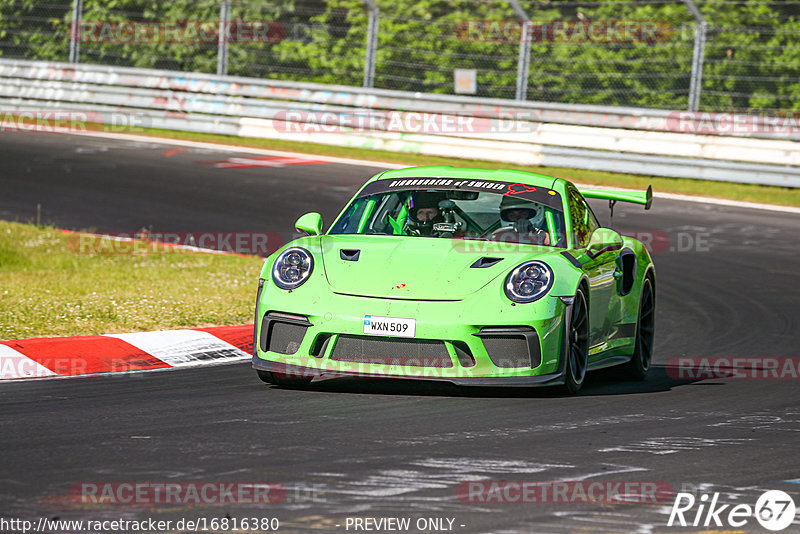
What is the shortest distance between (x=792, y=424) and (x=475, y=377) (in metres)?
1.58

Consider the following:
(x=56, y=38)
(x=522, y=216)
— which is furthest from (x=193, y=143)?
(x=522, y=216)

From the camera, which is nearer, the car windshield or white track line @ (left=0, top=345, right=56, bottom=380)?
white track line @ (left=0, top=345, right=56, bottom=380)

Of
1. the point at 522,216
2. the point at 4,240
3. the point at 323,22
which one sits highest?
the point at 323,22

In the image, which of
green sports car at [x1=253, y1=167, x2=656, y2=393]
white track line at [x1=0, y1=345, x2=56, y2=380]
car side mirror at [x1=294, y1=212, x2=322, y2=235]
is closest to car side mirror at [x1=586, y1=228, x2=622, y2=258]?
green sports car at [x1=253, y1=167, x2=656, y2=393]

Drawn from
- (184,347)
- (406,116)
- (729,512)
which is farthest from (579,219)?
(406,116)

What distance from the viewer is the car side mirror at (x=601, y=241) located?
7.73 meters

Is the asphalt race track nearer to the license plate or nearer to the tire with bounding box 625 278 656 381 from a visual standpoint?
the tire with bounding box 625 278 656 381

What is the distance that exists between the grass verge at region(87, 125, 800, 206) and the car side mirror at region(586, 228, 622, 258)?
10.7m

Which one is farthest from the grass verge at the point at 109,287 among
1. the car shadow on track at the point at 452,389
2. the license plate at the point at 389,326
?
the license plate at the point at 389,326

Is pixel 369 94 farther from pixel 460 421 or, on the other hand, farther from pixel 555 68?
pixel 460 421

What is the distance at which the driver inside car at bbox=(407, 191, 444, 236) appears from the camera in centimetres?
819

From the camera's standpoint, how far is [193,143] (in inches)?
868

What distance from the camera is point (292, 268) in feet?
23.6

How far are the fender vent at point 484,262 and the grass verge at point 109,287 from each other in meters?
2.77
